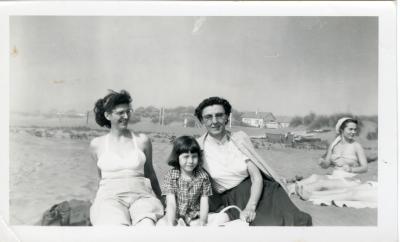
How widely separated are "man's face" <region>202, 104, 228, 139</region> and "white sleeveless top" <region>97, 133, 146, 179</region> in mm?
349

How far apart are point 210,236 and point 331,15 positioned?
1.26m

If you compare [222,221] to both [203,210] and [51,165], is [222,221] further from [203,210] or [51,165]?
[51,165]

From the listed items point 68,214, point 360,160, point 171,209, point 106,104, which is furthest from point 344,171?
A: point 68,214

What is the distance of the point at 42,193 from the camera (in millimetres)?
2146

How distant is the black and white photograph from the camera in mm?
2133

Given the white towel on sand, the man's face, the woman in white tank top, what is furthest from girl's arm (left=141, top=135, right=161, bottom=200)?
the white towel on sand

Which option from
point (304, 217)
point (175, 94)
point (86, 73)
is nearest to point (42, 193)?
point (86, 73)

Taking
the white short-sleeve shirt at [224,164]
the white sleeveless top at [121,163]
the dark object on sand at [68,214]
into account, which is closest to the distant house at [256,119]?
the white short-sleeve shirt at [224,164]

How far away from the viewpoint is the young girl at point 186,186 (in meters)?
2.10

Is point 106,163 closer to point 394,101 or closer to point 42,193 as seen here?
point 42,193

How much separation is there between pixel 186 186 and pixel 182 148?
0.60ft

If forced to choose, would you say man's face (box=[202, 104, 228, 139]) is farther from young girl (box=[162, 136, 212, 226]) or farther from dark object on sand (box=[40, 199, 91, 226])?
dark object on sand (box=[40, 199, 91, 226])

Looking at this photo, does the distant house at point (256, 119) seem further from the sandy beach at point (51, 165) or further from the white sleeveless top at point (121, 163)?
the white sleeveless top at point (121, 163)

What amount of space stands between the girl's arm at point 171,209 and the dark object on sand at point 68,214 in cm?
39
